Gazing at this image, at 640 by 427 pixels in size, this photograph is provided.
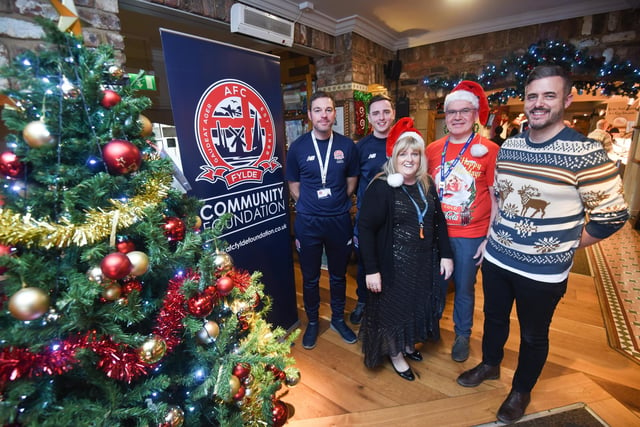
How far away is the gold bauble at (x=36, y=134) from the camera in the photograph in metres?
0.70

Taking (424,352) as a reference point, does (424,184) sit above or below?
above

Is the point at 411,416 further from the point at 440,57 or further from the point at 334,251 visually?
the point at 440,57

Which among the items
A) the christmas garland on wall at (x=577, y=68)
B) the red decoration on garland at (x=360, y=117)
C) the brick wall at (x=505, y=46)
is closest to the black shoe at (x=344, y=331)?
the red decoration on garland at (x=360, y=117)

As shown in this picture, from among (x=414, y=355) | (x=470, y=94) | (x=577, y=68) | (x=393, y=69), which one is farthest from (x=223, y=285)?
(x=577, y=68)

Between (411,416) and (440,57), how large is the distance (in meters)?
4.51

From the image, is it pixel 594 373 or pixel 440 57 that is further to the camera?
pixel 440 57

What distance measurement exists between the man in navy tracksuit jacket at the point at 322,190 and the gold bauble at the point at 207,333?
1.11 meters

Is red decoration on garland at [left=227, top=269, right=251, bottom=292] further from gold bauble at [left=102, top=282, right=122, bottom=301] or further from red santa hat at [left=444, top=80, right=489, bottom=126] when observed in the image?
red santa hat at [left=444, top=80, right=489, bottom=126]

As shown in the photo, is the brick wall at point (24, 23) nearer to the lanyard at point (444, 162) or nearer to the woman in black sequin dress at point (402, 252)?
the woman in black sequin dress at point (402, 252)

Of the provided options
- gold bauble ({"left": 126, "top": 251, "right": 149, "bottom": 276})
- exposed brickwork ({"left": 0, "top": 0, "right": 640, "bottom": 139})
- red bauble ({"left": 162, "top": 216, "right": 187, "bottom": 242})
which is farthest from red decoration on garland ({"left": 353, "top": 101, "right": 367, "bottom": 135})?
gold bauble ({"left": 126, "top": 251, "right": 149, "bottom": 276})

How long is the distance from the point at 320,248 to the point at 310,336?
2.20ft

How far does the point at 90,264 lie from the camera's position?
0.74 meters

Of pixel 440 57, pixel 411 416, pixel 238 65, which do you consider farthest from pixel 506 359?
pixel 440 57

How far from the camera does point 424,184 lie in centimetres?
162
